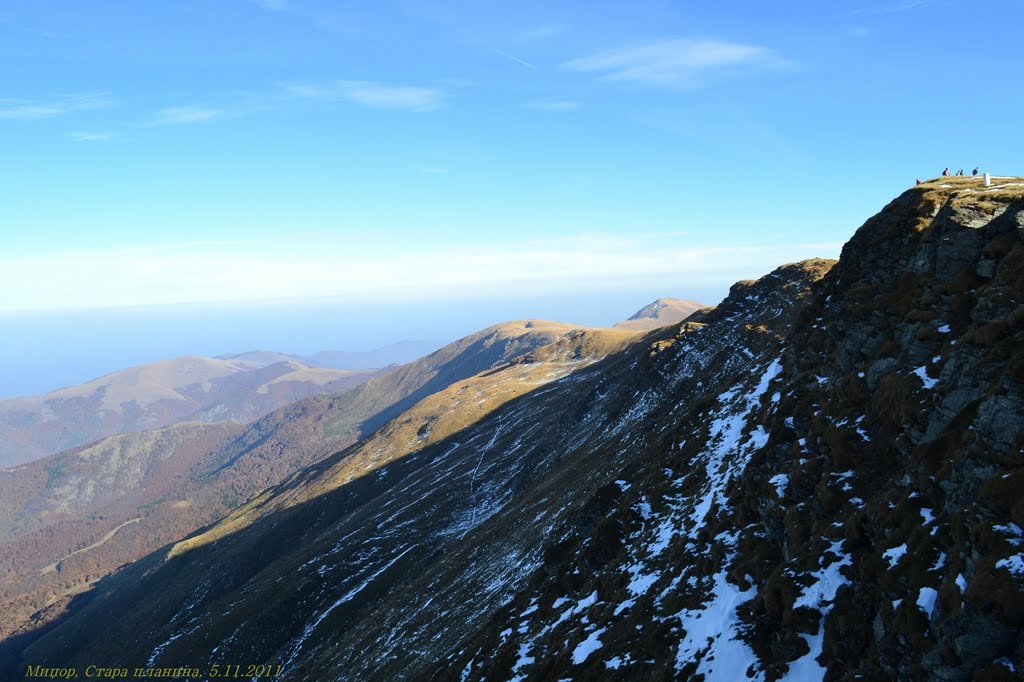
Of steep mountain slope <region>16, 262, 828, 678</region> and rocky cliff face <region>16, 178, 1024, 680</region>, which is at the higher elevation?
rocky cliff face <region>16, 178, 1024, 680</region>

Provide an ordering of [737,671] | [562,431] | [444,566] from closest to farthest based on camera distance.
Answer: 1. [737,671]
2. [444,566]
3. [562,431]

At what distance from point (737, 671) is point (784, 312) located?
8404 cm

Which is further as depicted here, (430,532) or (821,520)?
(430,532)

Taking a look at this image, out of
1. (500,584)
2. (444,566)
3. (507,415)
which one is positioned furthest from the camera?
(507,415)

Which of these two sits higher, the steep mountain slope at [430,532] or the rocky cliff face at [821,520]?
the rocky cliff face at [821,520]

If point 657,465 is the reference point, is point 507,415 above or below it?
below

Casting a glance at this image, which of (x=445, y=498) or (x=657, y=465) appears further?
(x=445, y=498)

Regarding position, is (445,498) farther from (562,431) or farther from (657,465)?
(657,465)

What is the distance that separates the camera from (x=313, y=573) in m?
129

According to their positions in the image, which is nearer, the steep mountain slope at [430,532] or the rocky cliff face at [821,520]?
the rocky cliff face at [821,520]

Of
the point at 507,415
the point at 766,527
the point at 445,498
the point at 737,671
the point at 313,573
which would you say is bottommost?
the point at 313,573

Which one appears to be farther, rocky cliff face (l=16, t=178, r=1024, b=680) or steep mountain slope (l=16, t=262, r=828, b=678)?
steep mountain slope (l=16, t=262, r=828, b=678)

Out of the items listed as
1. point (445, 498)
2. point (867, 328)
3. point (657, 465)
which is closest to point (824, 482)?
point (867, 328)

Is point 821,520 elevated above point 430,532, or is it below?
above
